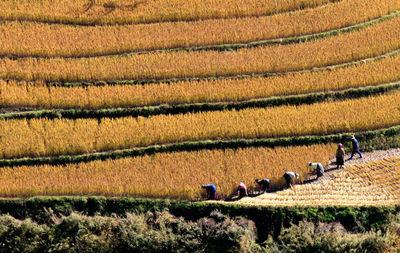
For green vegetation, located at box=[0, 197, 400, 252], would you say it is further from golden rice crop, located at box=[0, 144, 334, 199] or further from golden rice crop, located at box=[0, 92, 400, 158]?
golden rice crop, located at box=[0, 92, 400, 158]

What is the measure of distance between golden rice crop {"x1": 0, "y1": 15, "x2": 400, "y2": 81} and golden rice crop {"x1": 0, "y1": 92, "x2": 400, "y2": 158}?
106 inches

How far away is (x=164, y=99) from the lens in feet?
107

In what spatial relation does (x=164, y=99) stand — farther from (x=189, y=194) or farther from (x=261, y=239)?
(x=261, y=239)

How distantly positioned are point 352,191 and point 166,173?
718cm

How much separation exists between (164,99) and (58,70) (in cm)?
515

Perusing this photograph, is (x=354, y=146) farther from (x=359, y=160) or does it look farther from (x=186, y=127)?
(x=186, y=127)

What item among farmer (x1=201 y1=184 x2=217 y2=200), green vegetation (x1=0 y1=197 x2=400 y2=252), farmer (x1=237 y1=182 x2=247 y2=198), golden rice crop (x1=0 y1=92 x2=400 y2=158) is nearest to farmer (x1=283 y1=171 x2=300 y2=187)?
green vegetation (x1=0 y1=197 x2=400 y2=252)

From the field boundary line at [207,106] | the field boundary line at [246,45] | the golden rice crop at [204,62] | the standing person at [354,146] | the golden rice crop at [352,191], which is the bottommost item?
the golden rice crop at [352,191]

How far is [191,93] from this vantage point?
32.8m

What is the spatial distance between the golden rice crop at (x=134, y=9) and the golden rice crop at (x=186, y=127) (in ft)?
22.1

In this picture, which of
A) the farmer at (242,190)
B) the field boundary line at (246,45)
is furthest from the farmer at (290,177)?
the field boundary line at (246,45)

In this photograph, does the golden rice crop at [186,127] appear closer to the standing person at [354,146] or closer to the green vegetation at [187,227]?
the standing person at [354,146]

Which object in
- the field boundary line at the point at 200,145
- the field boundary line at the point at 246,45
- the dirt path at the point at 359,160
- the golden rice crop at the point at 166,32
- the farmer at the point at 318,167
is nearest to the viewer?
the farmer at the point at 318,167

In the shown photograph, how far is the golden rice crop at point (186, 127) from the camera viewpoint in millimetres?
30750
